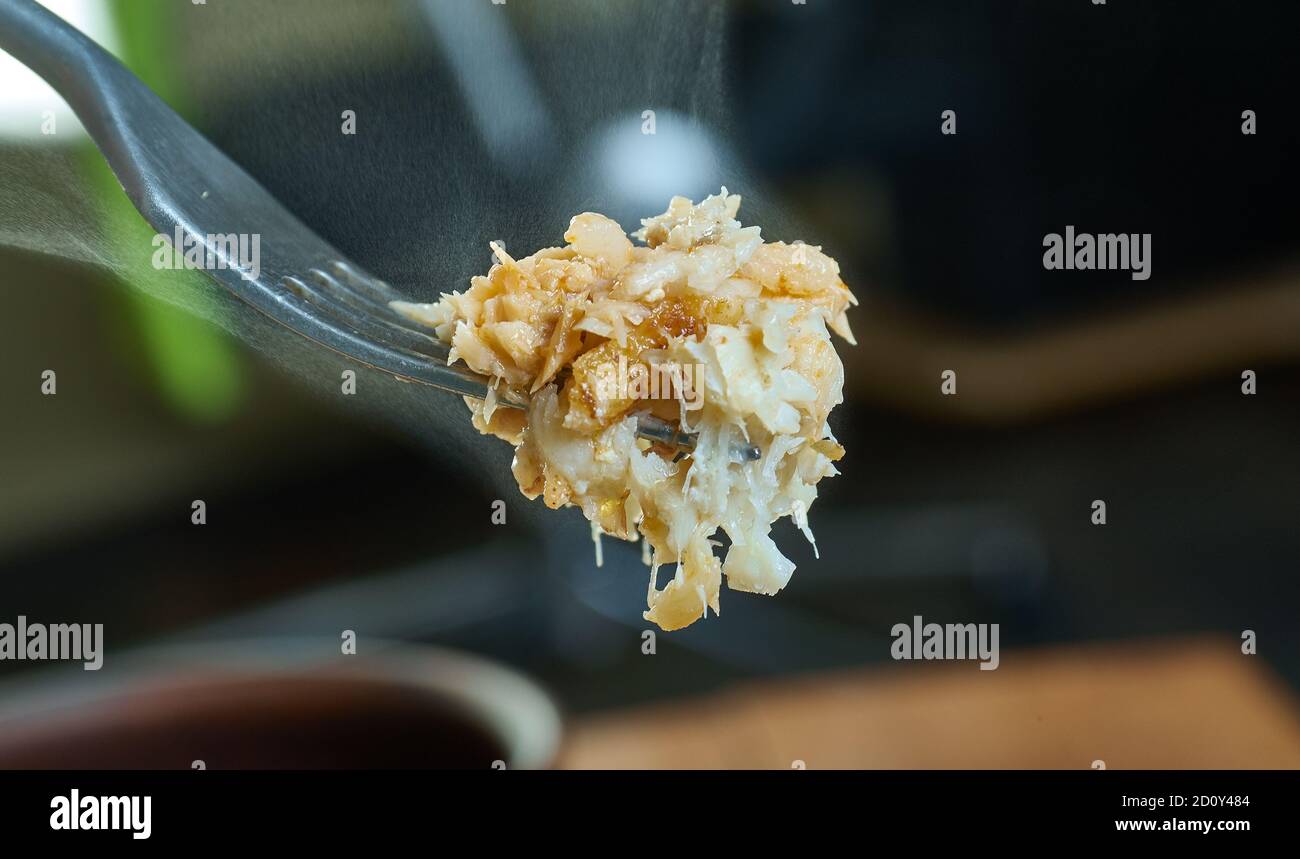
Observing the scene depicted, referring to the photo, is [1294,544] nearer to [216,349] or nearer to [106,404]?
[216,349]

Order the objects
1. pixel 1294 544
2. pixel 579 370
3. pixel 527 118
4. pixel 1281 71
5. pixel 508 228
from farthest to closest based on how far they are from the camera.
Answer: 1. pixel 1294 544
2. pixel 1281 71
3. pixel 527 118
4. pixel 508 228
5. pixel 579 370

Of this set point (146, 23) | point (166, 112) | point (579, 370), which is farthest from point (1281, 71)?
point (146, 23)

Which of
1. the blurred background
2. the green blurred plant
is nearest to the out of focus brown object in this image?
the blurred background

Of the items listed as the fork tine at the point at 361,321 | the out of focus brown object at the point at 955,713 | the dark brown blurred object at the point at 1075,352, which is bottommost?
the out of focus brown object at the point at 955,713

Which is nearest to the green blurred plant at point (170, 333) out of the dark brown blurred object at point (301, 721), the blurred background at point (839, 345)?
the blurred background at point (839, 345)

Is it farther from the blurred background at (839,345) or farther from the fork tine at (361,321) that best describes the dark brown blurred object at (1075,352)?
the fork tine at (361,321)

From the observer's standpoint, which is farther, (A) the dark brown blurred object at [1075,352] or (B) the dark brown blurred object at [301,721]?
(A) the dark brown blurred object at [1075,352]

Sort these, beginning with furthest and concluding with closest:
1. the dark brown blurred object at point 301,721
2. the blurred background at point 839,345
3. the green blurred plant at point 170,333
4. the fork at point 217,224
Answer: the green blurred plant at point 170,333 → the blurred background at point 839,345 → the dark brown blurred object at point 301,721 → the fork at point 217,224
